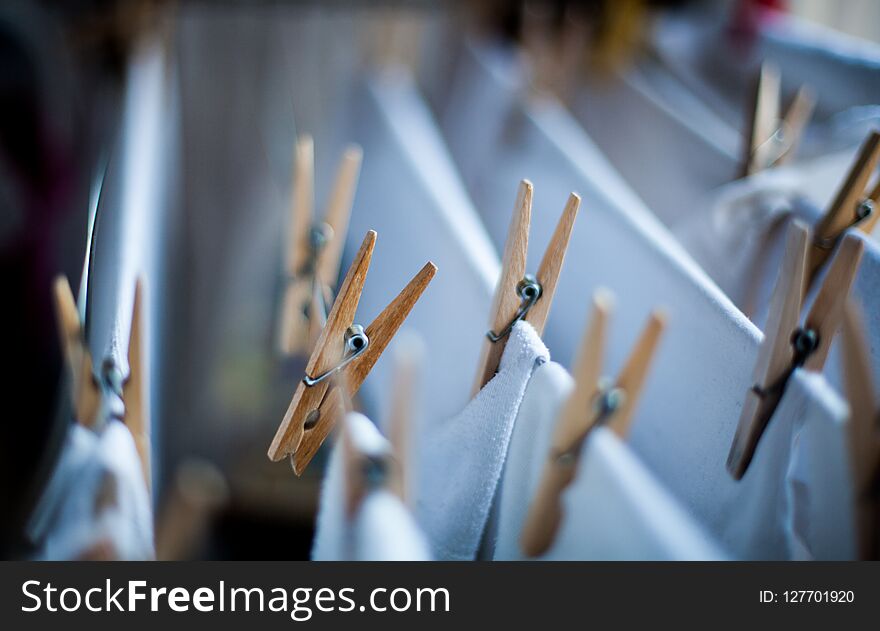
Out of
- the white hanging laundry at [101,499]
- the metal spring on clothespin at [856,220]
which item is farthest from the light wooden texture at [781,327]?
the white hanging laundry at [101,499]

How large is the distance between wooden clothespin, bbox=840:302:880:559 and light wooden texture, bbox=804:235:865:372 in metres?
0.03

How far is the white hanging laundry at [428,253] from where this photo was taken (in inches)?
20.1

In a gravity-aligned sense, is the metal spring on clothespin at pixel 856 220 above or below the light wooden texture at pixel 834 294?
above

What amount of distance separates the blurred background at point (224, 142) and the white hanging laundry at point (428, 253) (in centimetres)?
21

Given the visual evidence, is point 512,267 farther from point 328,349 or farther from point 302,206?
point 302,206

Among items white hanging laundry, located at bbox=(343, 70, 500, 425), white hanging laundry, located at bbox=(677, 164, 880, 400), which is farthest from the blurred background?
white hanging laundry, located at bbox=(677, 164, 880, 400)

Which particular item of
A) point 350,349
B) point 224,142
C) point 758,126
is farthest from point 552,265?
point 224,142

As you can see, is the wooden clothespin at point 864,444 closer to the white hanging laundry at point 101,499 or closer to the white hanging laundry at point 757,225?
the white hanging laundry at point 757,225

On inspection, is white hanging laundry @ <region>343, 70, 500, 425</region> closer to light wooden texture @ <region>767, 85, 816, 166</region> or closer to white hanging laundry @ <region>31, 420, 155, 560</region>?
white hanging laundry @ <region>31, 420, 155, 560</region>

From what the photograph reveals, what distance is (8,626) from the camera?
0.37 m

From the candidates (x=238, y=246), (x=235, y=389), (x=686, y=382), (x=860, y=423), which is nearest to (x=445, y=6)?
(x=238, y=246)

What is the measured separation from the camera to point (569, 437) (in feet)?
1.30

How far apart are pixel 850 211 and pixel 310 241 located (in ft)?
1.28

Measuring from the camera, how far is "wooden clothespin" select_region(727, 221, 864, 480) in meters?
0.39
